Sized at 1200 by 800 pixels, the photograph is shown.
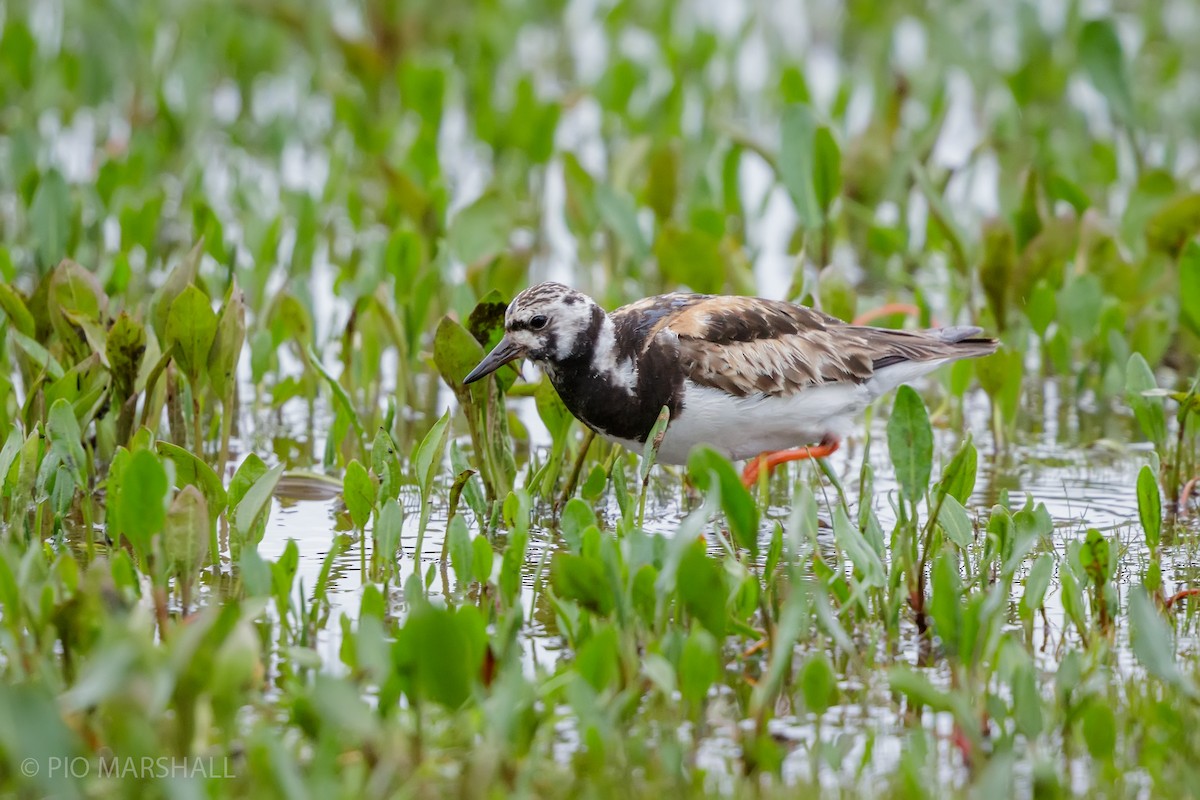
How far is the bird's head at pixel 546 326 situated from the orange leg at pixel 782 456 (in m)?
0.98

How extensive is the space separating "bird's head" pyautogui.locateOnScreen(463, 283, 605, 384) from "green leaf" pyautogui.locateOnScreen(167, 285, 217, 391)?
41.2 inches

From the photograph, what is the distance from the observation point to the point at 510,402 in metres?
8.83

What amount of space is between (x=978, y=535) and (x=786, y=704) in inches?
70.5

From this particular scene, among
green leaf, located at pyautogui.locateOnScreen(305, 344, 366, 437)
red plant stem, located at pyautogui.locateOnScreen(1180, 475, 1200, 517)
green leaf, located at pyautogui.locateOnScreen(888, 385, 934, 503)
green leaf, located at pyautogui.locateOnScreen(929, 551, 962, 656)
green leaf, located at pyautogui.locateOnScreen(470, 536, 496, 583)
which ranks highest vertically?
green leaf, located at pyautogui.locateOnScreen(305, 344, 366, 437)

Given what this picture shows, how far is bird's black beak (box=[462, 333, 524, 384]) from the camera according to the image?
6.52 m

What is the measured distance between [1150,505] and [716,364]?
5.86 feet

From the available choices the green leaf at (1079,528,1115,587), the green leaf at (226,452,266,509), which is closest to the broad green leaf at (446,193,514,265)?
the green leaf at (226,452,266,509)

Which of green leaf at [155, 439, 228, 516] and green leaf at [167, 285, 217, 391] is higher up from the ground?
green leaf at [167, 285, 217, 391]

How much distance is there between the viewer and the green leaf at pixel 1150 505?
580 cm

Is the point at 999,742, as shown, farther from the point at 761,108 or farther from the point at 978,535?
the point at 761,108

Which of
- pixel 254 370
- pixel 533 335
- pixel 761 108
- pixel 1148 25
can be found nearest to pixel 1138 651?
pixel 533 335

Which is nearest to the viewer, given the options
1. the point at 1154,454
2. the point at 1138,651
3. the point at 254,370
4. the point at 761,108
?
the point at 1138,651

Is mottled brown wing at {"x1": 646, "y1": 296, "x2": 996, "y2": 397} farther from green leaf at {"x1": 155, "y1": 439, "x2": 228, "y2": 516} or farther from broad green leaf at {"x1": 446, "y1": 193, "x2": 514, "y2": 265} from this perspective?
broad green leaf at {"x1": 446, "y1": 193, "x2": 514, "y2": 265}

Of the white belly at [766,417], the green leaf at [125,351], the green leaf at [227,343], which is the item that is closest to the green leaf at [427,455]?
the white belly at [766,417]
